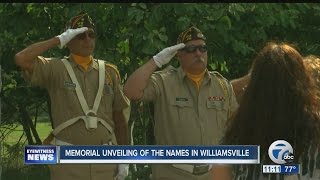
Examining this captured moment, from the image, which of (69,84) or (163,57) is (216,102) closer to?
(163,57)

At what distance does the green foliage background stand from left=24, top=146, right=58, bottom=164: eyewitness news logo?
0.08m

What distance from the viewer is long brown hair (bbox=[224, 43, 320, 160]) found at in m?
2.72

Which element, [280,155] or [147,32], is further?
[147,32]

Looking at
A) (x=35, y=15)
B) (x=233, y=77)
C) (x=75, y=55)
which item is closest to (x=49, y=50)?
(x=75, y=55)

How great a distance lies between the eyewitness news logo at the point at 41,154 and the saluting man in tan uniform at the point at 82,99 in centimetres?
6

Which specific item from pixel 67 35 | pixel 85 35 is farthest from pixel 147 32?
pixel 67 35

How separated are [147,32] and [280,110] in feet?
4.89

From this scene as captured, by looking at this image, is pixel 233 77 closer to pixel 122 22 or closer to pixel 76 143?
pixel 122 22

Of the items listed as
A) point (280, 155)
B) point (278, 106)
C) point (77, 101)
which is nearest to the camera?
point (278, 106)

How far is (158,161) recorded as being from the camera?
3975 mm

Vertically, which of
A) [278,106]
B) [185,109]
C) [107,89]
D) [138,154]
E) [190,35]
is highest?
[190,35]

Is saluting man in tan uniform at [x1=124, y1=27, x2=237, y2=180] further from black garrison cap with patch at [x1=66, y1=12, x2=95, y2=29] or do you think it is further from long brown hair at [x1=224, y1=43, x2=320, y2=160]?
long brown hair at [x1=224, y1=43, x2=320, y2=160]

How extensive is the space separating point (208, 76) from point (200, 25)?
35 cm

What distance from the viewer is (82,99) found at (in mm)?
3961
